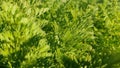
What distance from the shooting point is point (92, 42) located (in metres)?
4.29

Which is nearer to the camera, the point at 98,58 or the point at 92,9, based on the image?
the point at 98,58

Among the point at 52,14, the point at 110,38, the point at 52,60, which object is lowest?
the point at 52,60

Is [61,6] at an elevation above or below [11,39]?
above

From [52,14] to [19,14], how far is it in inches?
45.2

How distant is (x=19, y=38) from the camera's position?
3.85 metres

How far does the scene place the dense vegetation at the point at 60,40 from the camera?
11.9 feet

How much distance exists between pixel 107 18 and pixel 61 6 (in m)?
1.18

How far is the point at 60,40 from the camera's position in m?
4.24

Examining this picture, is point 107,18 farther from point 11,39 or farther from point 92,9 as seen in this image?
point 11,39

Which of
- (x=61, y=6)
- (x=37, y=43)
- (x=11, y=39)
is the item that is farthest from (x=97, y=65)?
(x=61, y=6)

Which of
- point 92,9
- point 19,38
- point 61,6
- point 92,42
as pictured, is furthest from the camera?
point 61,6

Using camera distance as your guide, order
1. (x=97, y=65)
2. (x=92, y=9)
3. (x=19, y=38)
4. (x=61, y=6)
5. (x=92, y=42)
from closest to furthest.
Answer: (x=97, y=65) < (x=19, y=38) < (x=92, y=42) < (x=92, y=9) < (x=61, y=6)

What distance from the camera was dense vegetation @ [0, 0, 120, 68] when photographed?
11.9 ft

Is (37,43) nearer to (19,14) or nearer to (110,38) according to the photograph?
(19,14)
